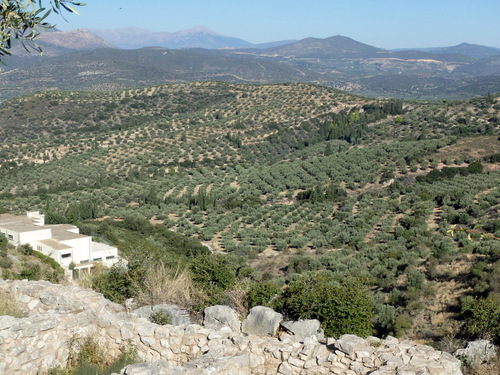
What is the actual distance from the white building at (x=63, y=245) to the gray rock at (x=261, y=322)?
1543cm

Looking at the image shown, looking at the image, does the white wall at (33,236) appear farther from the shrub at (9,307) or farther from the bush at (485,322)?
the bush at (485,322)

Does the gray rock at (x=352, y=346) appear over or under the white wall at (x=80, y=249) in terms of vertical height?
over

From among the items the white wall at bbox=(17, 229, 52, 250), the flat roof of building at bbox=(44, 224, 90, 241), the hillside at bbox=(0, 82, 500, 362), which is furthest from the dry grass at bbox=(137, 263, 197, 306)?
the white wall at bbox=(17, 229, 52, 250)

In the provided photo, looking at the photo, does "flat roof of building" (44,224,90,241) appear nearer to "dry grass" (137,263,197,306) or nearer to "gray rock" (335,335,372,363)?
"dry grass" (137,263,197,306)

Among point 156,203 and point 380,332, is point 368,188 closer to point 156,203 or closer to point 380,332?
point 156,203

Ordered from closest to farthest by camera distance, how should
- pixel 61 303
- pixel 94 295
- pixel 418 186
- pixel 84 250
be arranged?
Answer: pixel 61 303 < pixel 94 295 < pixel 84 250 < pixel 418 186

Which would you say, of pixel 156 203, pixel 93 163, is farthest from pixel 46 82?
pixel 156 203

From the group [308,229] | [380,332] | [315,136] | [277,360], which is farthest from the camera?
[315,136]

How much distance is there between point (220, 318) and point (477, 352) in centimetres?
456

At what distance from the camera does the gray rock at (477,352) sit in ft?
25.7

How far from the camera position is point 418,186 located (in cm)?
3600

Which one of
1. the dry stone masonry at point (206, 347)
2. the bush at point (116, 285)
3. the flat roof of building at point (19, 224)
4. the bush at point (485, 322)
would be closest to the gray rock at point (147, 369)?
the dry stone masonry at point (206, 347)

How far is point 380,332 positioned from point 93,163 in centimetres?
4990

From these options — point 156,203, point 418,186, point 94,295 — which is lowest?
point 156,203
